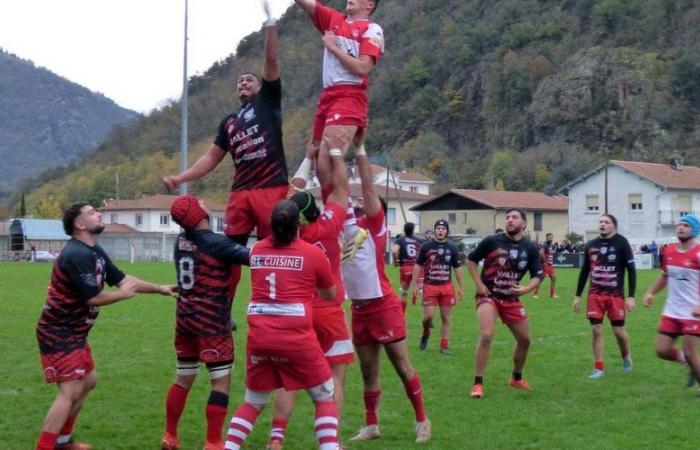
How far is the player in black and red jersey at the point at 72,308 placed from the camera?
7.80 metres

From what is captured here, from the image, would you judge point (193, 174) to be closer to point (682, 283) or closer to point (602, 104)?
point (682, 283)

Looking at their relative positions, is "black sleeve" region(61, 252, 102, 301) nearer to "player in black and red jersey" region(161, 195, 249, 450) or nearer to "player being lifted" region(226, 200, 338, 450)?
"player in black and red jersey" region(161, 195, 249, 450)

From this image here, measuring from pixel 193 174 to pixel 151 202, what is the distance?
326ft

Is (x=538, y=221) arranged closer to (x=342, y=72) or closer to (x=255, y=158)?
(x=255, y=158)

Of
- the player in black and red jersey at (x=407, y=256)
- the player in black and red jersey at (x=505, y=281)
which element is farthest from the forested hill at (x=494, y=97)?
the player in black and red jersey at (x=505, y=281)

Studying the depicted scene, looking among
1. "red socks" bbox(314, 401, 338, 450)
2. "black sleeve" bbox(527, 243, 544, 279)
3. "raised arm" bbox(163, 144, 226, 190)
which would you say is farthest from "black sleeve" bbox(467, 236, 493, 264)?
"red socks" bbox(314, 401, 338, 450)

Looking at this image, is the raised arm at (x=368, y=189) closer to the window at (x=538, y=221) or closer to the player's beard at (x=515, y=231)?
the player's beard at (x=515, y=231)

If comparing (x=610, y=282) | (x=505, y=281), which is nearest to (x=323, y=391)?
(x=505, y=281)

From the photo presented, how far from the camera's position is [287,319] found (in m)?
6.96

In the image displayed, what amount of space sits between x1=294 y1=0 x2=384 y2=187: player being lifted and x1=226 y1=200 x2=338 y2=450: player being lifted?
1150 millimetres

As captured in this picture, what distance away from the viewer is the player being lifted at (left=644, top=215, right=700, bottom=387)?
444 inches

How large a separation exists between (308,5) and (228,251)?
7.03 feet

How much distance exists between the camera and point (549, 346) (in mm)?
16672

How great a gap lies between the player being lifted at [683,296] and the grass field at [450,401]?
61cm
